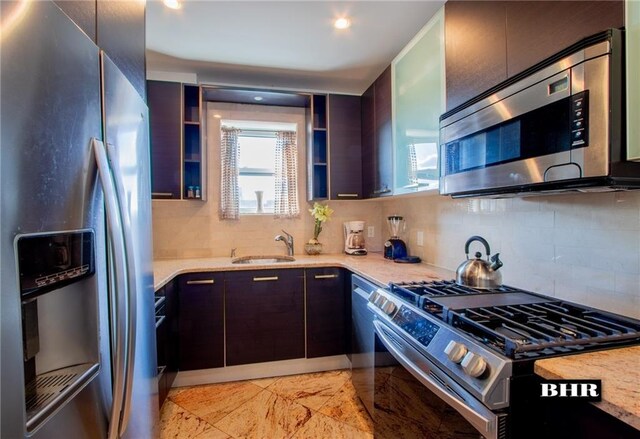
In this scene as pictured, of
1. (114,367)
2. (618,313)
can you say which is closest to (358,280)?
(618,313)

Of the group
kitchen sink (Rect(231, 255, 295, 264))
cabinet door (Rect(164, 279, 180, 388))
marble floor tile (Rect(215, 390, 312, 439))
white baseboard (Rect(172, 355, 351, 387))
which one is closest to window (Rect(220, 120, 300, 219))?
kitchen sink (Rect(231, 255, 295, 264))

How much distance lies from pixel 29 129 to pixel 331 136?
2.43 meters

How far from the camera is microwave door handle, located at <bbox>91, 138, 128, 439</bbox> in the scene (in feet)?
2.44

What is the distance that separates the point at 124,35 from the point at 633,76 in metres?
1.55

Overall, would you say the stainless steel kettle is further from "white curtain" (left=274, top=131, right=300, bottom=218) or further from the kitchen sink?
"white curtain" (left=274, top=131, right=300, bottom=218)

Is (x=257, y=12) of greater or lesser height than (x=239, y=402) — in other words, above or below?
above

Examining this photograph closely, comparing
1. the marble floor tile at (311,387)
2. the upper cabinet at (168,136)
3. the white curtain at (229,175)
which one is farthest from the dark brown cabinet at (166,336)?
the white curtain at (229,175)

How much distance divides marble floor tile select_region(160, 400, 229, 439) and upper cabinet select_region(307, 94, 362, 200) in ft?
6.16

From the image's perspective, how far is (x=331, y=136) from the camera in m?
2.84

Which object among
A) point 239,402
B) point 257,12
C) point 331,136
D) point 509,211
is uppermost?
point 257,12

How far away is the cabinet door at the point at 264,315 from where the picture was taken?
2.35m

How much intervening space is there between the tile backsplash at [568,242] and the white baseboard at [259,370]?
1.32 meters

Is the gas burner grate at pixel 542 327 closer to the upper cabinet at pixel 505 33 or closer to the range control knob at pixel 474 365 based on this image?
the range control knob at pixel 474 365

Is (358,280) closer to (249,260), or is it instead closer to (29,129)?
(249,260)
